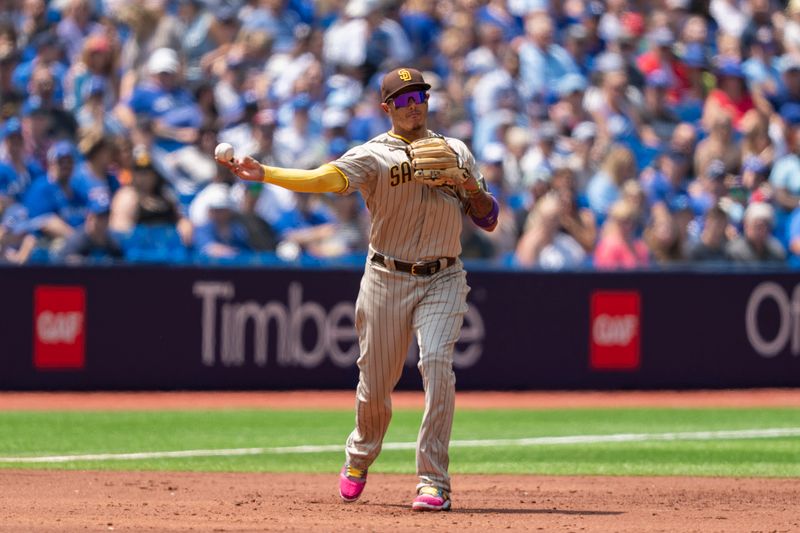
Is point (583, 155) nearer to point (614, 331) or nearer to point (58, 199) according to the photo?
point (614, 331)

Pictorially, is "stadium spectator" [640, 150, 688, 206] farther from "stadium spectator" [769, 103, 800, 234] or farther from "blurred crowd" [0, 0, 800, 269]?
"stadium spectator" [769, 103, 800, 234]

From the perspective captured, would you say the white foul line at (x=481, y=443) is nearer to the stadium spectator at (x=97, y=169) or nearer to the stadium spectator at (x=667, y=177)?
the stadium spectator at (x=97, y=169)

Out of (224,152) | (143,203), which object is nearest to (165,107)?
(143,203)

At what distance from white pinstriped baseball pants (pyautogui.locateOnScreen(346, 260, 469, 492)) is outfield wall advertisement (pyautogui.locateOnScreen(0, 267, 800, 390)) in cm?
742

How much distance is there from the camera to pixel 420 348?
24.6ft

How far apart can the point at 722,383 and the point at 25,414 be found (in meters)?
7.40

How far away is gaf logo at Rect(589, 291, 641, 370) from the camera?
1602 cm

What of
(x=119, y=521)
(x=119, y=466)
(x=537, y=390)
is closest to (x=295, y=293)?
(x=537, y=390)

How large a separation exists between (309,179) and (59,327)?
795 centimetres

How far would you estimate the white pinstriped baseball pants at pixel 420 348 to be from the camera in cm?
748

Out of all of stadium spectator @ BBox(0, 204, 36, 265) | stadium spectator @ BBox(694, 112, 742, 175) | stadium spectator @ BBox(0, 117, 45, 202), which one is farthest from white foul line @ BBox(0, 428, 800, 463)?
stadium spectator @ BBox(694, 112, 742, 175)

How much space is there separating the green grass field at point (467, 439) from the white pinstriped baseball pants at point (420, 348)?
2282 mm

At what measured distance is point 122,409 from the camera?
1395 centimetres

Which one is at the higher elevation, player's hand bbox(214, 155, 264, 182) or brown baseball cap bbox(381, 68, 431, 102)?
brown baseball cap bbox(381, 68, 431, 102)
